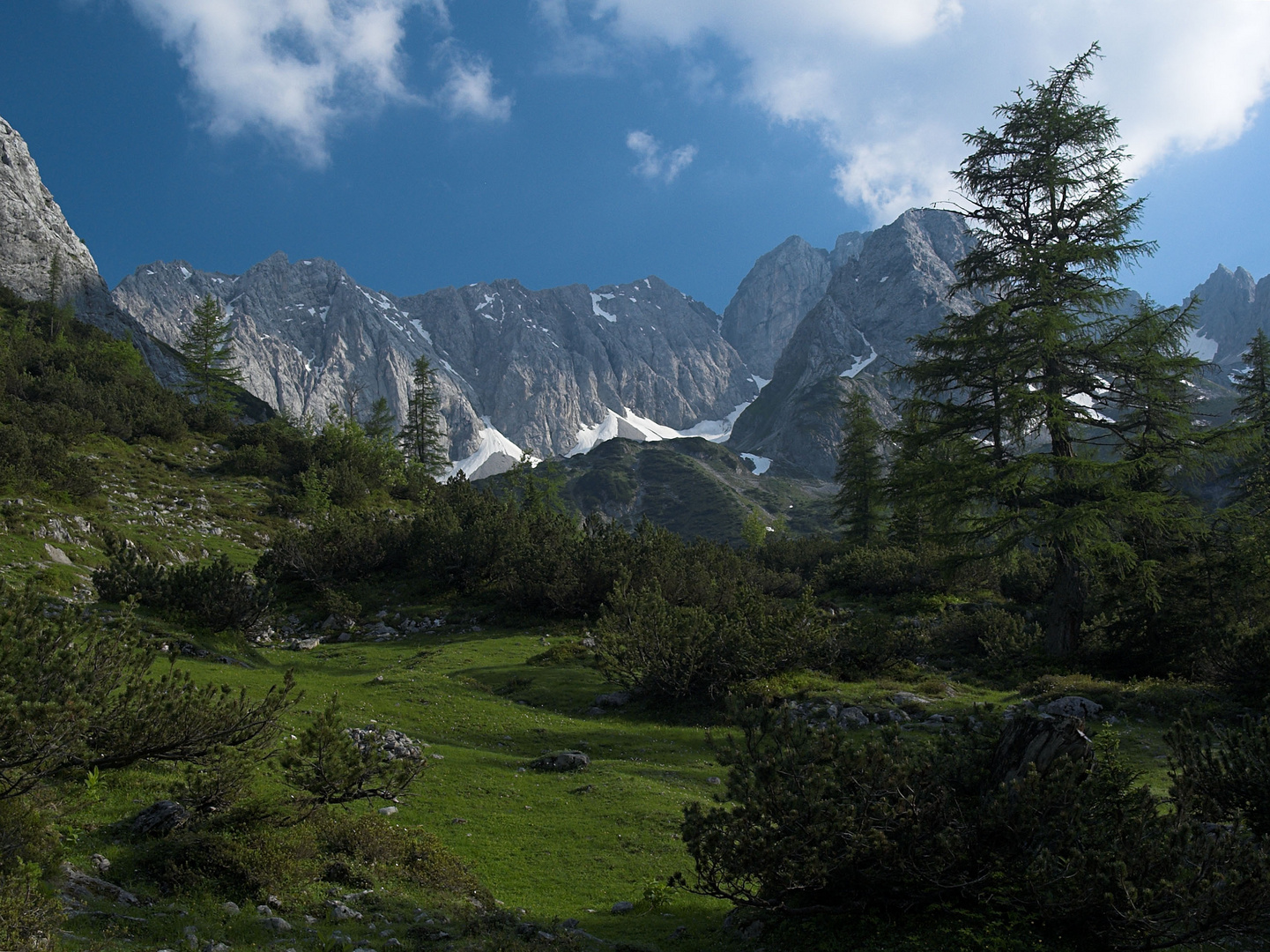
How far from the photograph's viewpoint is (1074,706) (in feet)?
40.1

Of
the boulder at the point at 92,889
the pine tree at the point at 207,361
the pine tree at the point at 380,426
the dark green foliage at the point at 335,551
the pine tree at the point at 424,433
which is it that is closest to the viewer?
the boulder at the point at 92,889

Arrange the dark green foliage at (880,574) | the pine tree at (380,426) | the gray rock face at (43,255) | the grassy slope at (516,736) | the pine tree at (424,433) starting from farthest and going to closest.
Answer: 1. the gray rock face at (43,255)
2. the pine tree at (424,433)
3. the pine tree at (380,426)
4. the dark green foliage at (880,574)
5. the grassy slope at (516,736)

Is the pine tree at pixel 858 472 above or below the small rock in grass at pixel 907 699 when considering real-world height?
above

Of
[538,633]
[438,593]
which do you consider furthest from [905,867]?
[438,593]

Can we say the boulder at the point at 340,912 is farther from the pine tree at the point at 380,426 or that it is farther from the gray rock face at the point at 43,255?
the gray rock face at the point at 43,255

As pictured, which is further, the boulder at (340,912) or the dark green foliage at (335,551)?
the dark green foliage at (335,551)

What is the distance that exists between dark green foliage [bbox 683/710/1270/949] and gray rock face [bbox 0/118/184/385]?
81895 millimetres

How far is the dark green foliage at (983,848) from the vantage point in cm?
411

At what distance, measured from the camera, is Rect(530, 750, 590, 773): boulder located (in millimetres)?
10797

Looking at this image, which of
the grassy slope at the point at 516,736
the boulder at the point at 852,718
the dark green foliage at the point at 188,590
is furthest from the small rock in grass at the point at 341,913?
the dark green foliage at the point at 188,590

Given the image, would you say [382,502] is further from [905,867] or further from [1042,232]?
[905,867]

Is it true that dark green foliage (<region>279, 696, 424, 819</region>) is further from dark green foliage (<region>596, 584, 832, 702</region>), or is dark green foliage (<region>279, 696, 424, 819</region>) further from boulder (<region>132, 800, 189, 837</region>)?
dark green foliage (<region>596, 584, 832, 702</region>)

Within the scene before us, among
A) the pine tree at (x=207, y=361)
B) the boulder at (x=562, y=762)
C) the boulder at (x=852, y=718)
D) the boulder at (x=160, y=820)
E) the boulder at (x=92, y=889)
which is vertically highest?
the pine tree at (x=207, y=361)

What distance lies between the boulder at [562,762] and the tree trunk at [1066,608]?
13.4m
